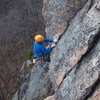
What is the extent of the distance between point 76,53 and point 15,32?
2863 cm

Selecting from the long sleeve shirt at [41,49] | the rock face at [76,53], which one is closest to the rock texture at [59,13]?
the rock face at [76,53]

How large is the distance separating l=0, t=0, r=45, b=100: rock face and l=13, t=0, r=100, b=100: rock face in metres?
19.3

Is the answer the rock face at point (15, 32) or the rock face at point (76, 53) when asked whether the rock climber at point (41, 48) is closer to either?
the rock face at point (76, 53)

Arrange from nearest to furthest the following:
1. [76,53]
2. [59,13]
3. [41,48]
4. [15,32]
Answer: [76,53]
[59,13]
[41,48]
[15,32]

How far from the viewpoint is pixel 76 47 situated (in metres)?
15.4

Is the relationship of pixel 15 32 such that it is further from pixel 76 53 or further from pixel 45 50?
pixel 76 53

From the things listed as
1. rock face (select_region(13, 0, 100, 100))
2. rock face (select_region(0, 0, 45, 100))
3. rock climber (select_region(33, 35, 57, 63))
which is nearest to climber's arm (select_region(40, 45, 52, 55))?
rock climber (select_region(33, 35, 57, 63))

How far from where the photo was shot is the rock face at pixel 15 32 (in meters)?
38.2

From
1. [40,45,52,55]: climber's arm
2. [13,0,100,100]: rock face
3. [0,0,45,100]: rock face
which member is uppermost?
[13,0,100,100]: rock face

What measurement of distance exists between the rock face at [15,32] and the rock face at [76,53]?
19327 millimetres

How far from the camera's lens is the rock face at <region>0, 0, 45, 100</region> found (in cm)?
3816

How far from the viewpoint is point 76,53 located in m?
15.3

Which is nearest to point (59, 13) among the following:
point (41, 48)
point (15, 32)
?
point (41, 48)

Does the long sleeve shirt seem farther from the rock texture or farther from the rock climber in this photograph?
the rock texture
